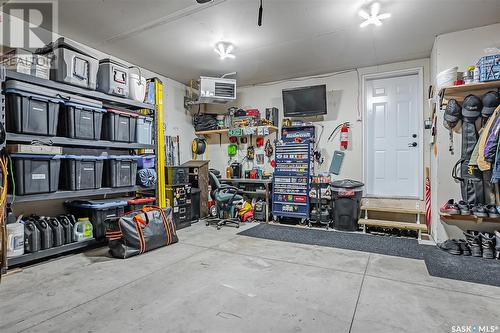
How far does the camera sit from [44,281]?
2.45m

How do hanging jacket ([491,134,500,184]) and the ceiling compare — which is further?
the ceiling

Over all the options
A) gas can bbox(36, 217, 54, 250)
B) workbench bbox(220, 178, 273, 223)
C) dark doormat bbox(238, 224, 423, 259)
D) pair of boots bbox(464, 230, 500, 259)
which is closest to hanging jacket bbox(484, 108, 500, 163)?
pair of boots bbox(464, 230, 500, 259)

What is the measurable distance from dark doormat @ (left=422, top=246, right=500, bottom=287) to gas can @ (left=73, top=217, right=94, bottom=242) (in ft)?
12.6

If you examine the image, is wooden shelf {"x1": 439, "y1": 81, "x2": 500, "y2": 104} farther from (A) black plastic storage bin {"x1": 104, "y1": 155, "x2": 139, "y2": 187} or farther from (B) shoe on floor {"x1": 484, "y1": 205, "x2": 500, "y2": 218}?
(A) black plastic storage bin {"x1": 104, "y1": 155, "x2": 139, "y2": 187}

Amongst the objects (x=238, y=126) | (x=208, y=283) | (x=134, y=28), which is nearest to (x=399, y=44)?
(x=238, y=126)

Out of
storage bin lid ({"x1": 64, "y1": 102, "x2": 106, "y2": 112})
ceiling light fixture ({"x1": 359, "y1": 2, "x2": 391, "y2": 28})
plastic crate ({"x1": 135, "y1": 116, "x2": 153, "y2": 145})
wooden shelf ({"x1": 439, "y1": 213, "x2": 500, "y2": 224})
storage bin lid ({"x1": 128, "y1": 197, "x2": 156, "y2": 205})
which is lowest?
wooden shelf ({"x1": 439, "y1": 213, "x2": 500, "y2": 224})

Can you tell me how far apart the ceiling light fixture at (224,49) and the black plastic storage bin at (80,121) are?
1946 millimetres

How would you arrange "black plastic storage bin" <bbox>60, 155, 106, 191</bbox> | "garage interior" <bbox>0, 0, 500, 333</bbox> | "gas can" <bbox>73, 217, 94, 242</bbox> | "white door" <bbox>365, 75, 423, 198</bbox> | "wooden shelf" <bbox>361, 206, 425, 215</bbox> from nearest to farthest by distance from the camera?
"garage interior" <bbox>0, 0, 500, 333</bbox>, "black plastic storage bin" <bbox>60, 155, 106, 191</bbox>, "gas can" <bbox>73, 217, 94, 242</bbox>, "wooden shelf" <bbox>361, 206, 425, 215</bbox>, "white door" <bbox>365, 75, 423, 198</bbox>

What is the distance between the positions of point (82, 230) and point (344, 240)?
11.4 ft

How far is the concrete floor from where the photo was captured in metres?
1.77

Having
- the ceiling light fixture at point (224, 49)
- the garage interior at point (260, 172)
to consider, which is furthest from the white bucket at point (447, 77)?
the ceiling light fixture at point (224, 49)

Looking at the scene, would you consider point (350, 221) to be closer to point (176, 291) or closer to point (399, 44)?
point (399, 44)

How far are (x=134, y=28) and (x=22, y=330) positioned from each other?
3476 mm

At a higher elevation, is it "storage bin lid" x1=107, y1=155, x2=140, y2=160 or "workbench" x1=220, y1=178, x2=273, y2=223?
"storage bin lid" x1=107, y1=155, x2=140, y2=160
